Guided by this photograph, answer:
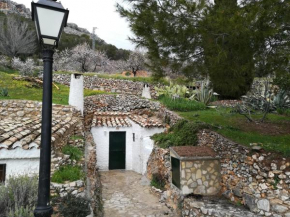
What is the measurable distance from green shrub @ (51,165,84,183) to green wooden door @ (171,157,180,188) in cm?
303

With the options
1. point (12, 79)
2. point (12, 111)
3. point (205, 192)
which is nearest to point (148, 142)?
point (205, 192)

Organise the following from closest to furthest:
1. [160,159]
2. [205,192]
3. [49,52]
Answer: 1. [49,52]
2. [205,192]
3. [160,159]

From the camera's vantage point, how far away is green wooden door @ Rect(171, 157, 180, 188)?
6.98 metres

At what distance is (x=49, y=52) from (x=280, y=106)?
36.6 feet

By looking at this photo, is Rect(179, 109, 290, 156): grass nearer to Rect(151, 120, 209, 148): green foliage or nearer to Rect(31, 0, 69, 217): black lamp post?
Rect(151, 120, 209, 148): green foliage

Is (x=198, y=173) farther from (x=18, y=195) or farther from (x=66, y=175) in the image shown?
(x=18, y=195)

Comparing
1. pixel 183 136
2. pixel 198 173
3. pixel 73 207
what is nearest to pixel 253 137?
pixel 198 173

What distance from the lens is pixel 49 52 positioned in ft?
8.31

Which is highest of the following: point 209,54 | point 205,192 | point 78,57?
point 78,57

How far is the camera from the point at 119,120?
13.5 m

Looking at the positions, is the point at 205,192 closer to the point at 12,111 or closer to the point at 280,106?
the point at 280,106

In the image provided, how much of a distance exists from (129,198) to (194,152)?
3276mm

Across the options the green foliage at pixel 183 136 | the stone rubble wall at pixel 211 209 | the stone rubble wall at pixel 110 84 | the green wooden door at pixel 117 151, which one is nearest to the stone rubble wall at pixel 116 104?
the green wooden door at pixel 117 151

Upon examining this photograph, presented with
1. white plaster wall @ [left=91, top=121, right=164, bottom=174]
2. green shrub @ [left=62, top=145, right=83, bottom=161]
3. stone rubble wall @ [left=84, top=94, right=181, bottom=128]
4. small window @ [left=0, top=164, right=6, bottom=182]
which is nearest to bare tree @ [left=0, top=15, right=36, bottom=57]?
stone rubble wall @ [left=84, top=94, right=181, bottom=128]
